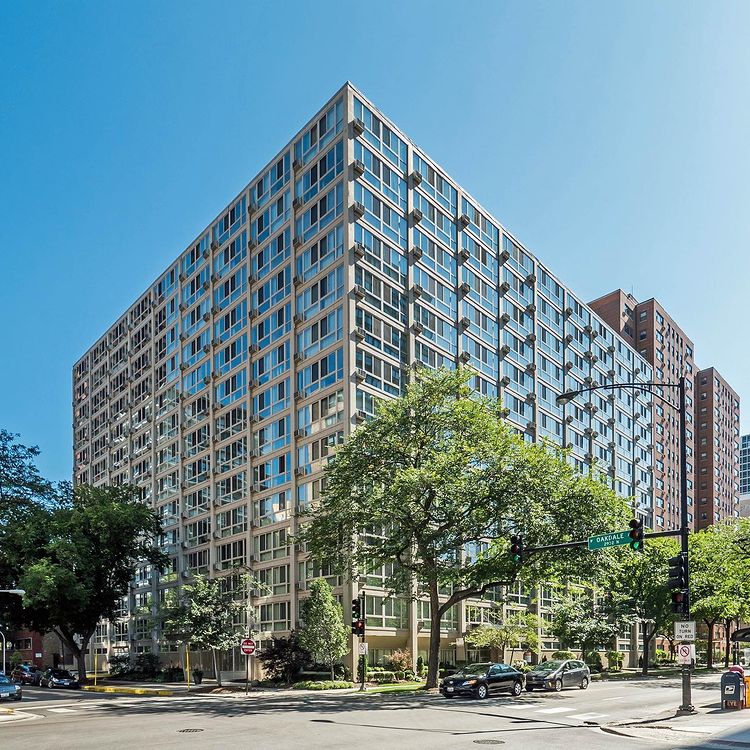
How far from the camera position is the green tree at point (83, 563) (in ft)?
189

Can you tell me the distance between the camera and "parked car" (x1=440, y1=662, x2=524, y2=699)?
112 ft

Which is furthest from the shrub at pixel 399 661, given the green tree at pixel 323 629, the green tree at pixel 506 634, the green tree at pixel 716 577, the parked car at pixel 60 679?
the parked car at pixel 60 679

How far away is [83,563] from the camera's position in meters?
60.5

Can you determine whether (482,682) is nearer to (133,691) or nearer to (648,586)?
(133,691)

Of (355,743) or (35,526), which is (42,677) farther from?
(355,743)

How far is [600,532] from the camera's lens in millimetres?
36125

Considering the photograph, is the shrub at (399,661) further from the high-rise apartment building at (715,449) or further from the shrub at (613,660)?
the high-rise apartment building at (715,449)

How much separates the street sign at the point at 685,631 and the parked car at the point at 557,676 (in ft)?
Answer: 48.0

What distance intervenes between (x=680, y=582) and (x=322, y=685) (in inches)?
907

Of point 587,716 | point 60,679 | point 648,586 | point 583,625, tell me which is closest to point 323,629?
point 587,716

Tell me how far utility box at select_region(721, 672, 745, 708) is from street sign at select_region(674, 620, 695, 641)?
2.22m

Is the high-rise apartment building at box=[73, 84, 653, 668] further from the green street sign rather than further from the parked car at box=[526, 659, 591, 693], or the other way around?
the green street sign

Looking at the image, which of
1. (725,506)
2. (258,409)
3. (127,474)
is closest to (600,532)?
(258,409)

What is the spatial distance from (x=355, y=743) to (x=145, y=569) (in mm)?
65232
